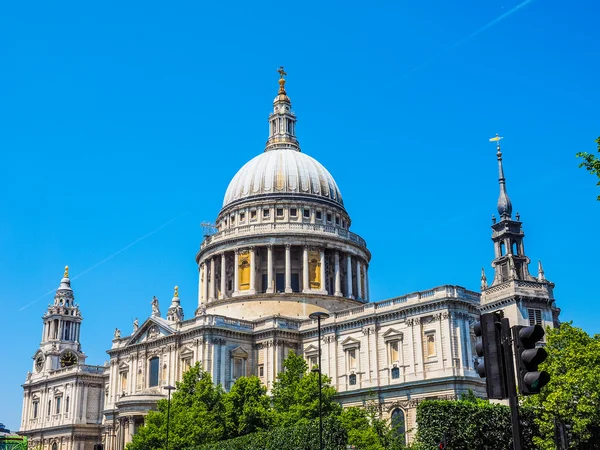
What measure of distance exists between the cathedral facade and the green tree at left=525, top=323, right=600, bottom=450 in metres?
8.97

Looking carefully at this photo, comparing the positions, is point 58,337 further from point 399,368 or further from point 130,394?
point 399,368

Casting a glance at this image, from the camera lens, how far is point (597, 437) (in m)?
48.8

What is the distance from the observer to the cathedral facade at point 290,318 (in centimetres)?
6962

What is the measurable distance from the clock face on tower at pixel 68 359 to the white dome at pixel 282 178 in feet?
142

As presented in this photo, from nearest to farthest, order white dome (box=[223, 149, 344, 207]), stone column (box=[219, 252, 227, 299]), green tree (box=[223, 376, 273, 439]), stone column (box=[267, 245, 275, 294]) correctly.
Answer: green tree (box=[223, 376, 273, 439]) → stone column (box=[267, 245, 275, 294]) → stone column (box=[219, 252, 227, 299]) → white dome (box=[223, 149, 344, 207])

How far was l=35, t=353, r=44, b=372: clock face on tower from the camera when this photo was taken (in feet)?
418

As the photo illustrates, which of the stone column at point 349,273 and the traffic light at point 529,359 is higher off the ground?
the stone column at point 349,273

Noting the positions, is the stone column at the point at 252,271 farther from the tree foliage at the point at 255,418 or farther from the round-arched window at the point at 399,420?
the round-arched window at the point at 399,420

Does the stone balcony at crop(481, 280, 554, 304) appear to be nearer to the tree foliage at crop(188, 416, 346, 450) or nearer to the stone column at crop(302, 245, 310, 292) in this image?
the tree foliage at crop(188, 416, 346, 450)

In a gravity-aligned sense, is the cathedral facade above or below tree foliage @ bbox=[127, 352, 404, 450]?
above

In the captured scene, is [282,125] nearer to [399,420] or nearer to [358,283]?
[358,283]

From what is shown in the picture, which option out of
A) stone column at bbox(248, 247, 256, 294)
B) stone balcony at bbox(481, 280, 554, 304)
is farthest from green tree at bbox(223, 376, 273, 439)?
stone balcony at bbox(481, 280, 554, 304)

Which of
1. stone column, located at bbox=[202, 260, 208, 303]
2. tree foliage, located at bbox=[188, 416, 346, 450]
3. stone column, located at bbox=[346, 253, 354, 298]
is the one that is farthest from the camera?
stone column, located at bbox=[202, 260, 208, 303]

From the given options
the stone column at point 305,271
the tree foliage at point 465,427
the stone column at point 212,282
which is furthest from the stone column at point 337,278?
the tree foliage at point 465,427
